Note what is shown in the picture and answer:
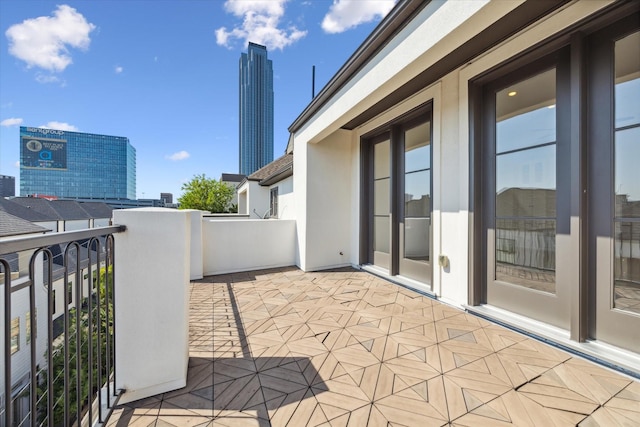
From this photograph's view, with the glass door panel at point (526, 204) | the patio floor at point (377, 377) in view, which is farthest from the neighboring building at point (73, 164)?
the glass door panel at point (526, 204)

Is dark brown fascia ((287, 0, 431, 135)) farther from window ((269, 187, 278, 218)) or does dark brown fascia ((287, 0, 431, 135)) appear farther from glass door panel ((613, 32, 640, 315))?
window ((269, 187, 278, 218))

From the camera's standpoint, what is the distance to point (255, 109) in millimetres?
80500

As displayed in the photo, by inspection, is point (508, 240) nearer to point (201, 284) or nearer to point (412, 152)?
point (412, 152)

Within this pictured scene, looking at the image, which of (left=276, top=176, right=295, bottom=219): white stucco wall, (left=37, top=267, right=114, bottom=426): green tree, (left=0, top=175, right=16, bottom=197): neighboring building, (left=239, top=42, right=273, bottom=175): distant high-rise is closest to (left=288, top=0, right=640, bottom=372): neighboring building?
(left=276, top=176, right=295, bottom=219): white stucco wall

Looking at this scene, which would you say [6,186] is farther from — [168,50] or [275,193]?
[275,193]

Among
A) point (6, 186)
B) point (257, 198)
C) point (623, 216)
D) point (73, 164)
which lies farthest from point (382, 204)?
point (73, 164)

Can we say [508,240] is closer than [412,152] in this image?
Yes

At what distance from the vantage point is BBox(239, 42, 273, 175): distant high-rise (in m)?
78.2

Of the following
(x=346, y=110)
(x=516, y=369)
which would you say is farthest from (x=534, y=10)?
(x=516, y=369)

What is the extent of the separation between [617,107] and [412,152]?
2.33 m

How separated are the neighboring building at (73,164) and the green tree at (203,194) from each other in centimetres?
5800

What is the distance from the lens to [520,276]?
271cm

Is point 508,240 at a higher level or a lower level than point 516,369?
higher

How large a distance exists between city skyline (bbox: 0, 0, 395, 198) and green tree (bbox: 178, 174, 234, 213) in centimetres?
95
